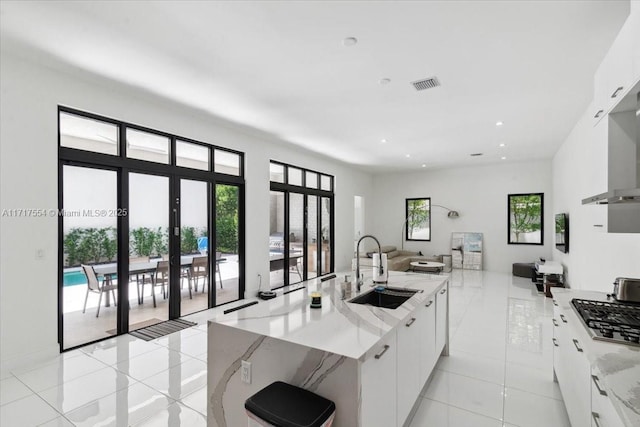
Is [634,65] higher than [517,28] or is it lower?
lower

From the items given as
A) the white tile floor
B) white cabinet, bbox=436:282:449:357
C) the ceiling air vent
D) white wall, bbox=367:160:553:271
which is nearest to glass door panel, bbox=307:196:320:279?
white wall, bbox=367:160:553:271

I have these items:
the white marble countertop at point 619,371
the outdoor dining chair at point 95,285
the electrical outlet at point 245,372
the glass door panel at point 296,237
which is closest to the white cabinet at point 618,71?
the white marble countertop at point 619,371

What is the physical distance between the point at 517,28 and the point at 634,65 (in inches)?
53.7

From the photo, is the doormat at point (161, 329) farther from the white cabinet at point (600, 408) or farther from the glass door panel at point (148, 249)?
the white cabinet at point (600, 408)

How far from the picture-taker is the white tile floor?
7.71 feet

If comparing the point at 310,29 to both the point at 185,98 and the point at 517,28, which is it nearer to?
the point at 517,28

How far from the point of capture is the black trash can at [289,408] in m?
1.32

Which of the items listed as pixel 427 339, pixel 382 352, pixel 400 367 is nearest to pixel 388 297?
pixel 427 339

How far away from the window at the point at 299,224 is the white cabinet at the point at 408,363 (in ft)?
14.4

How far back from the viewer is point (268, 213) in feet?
20.3

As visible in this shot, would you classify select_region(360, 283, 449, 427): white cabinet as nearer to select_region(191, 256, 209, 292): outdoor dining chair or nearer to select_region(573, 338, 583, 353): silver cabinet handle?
select_region(573, 338, 583, 353): silver cabinet handle

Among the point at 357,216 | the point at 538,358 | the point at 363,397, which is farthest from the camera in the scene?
the point at 357,216

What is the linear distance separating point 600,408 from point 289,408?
1.42 metres

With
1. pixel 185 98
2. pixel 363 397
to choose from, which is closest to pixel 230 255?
pixel 185 98
